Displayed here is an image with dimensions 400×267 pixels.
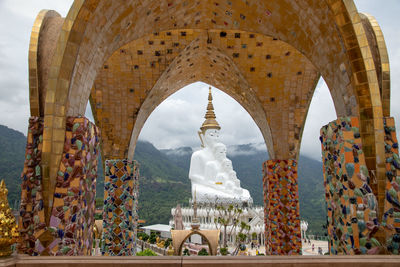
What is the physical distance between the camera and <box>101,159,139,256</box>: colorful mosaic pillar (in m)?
7.28

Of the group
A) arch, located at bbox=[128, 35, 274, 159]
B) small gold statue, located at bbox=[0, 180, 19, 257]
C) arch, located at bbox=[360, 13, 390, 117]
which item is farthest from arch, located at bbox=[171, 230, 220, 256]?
small gold statue, located at bbox=[0, 180, 19, 257]

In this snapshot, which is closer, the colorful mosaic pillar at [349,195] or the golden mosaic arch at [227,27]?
the colorful mosaic pillar at [349,195]

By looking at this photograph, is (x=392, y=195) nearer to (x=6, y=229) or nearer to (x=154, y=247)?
(x=6, y=229)

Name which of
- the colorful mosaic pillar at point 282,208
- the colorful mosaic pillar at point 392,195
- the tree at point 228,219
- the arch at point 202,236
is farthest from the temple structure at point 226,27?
the tree at point 228,219

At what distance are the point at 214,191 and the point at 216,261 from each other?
18.8 m

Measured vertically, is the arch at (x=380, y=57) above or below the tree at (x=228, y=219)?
above

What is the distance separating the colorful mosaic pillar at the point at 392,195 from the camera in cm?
351

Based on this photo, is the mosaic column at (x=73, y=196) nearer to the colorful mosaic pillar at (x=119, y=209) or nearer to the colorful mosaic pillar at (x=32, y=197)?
the colorful mosaic pillar at (x=32, y=197)

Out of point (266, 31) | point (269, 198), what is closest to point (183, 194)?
point (269, 198)

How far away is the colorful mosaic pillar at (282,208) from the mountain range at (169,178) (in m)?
9.56

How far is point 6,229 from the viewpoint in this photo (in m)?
2.62

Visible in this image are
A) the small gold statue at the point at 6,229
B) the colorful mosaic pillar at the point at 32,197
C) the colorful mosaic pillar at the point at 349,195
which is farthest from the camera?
the colorful mosaic pillar at the point at 349,195

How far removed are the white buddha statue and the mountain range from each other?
21.5 ft

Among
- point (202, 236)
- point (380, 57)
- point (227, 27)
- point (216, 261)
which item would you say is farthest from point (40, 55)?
point (202, 236)
